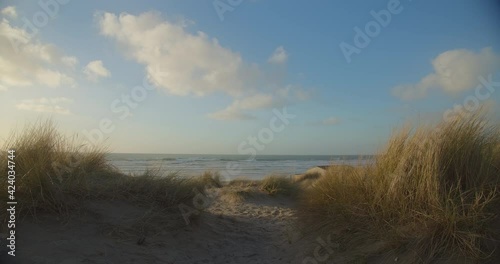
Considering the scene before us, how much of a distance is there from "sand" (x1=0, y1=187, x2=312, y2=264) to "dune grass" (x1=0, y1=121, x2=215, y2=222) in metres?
0.18

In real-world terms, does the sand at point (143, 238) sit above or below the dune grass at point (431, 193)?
below

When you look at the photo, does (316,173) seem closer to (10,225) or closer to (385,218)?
(385,218)

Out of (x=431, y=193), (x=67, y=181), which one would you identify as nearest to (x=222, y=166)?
(x=67, y=181)

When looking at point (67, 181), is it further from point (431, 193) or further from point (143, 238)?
point (431, 193)

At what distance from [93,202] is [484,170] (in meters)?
5.54

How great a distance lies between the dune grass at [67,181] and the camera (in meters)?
4.84

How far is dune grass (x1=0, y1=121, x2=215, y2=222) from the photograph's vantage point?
484 centimetres

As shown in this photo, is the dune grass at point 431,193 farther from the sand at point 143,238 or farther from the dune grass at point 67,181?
the dune grass at point 67,181

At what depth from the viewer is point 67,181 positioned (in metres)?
5.43

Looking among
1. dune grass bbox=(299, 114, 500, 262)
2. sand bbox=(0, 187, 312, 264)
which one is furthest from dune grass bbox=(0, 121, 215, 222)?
dune grass bbox=(299, 114, 500, 262)

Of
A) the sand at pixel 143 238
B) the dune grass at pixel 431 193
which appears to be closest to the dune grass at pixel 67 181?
the sand at pixel 143 238

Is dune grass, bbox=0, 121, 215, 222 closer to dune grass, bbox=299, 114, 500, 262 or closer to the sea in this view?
the sea

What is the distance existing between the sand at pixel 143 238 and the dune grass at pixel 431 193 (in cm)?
131

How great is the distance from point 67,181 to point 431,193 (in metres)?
5.04
